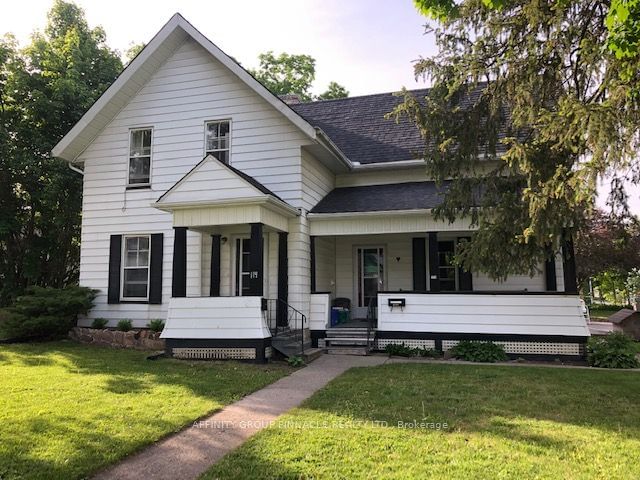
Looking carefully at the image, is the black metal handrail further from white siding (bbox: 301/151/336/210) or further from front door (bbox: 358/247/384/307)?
front door (bbox: 358/247/384/307)

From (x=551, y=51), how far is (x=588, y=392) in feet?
18.0

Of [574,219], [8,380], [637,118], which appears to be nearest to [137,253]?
[8,380]

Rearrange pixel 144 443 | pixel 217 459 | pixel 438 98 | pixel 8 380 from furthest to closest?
1. pixel 438 98
2. pixel 8 380
3. pixel 144 443
4. pixel 217 459

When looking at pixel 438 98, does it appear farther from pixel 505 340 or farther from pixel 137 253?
pixel 137 253

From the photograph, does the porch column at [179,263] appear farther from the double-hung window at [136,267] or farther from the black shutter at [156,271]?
the double-hung window at [136,267]

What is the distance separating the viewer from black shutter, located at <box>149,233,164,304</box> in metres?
12.3

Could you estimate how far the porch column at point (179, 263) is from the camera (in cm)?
1049

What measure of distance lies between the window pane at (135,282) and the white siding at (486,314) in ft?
21.2

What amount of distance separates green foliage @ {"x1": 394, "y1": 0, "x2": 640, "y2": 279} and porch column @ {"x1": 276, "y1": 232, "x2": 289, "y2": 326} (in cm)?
394

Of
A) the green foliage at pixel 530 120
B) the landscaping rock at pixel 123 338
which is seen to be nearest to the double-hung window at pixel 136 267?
the landscaping rock at pixel 123 338

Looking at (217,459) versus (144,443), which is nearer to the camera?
(217,459)

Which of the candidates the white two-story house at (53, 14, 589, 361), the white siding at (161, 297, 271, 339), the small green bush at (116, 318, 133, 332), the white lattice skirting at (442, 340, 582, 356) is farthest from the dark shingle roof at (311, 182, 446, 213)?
the small green bush at (116, 318, 133, 332)

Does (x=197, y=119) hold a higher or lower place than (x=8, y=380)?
higher

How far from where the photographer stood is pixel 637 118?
6227 mm
